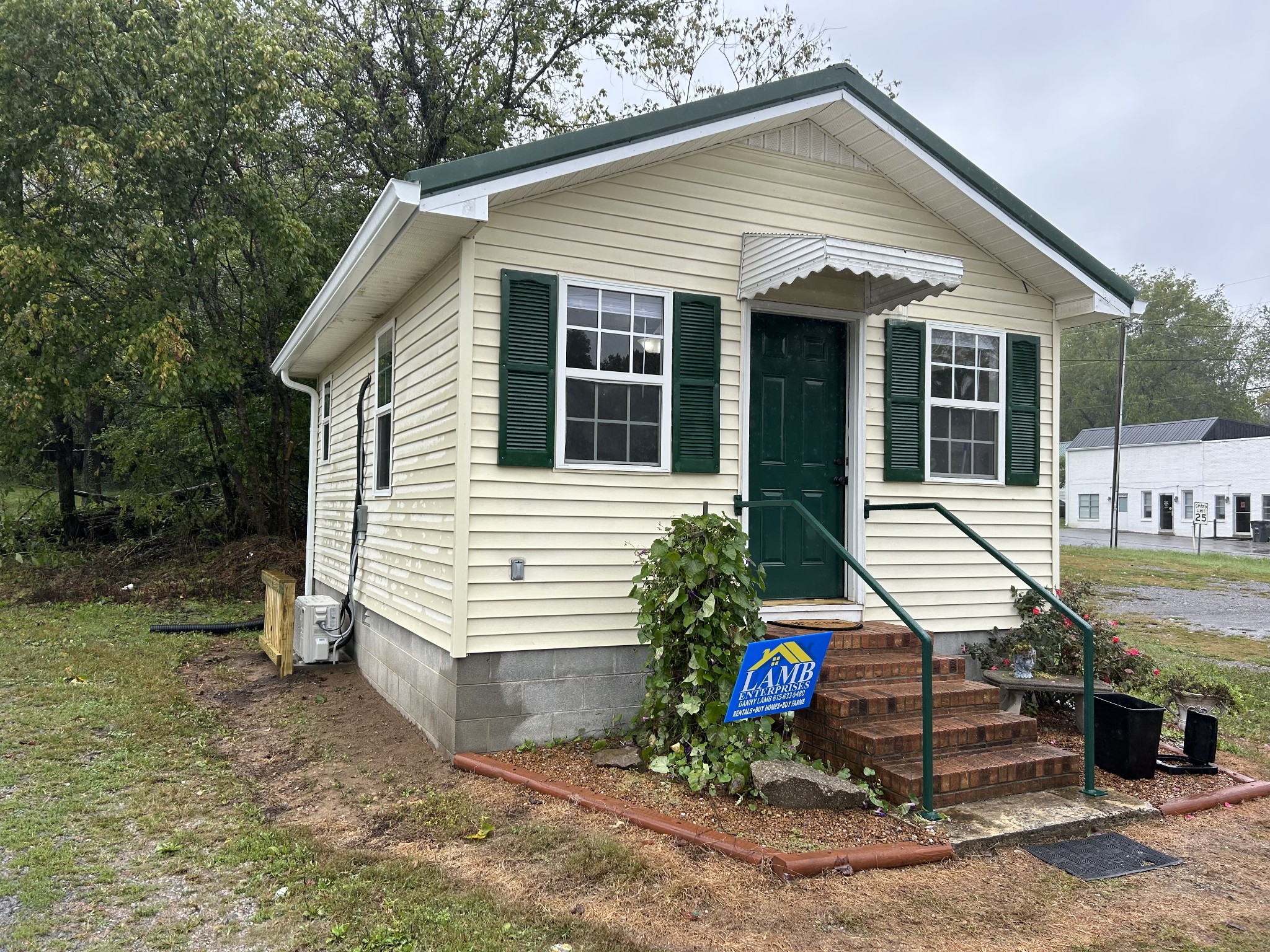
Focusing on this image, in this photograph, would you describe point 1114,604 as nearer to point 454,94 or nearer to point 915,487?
point 915,487

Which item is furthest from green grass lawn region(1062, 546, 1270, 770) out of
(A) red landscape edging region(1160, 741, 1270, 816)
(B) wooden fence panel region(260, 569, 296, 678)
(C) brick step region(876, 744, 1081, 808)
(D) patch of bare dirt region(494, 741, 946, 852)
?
(B) wooden fence panel region(260, 569, 296, 678)

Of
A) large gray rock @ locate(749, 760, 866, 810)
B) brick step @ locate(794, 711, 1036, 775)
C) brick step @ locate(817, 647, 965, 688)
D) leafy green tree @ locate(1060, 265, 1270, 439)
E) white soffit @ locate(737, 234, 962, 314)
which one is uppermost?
leafy green tree @ locate(1060, 265, 1270, 439)

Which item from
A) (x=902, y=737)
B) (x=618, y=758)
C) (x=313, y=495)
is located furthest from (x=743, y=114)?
(x=313, y=495)

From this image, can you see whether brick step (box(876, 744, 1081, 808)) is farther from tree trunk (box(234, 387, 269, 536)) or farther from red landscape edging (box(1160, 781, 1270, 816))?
tree trunk (box(234, 387, 269, 536))

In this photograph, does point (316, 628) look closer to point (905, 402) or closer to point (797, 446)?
point (797, 446)

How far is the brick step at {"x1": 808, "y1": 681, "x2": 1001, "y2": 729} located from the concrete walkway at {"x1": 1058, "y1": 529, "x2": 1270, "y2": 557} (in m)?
24.6

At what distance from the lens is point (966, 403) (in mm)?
6496

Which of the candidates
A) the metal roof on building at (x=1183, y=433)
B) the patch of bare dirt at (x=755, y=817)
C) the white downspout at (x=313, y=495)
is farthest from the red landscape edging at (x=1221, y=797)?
the metal roof on building at (x=1183, y=433)

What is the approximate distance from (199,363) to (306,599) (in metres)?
5.15

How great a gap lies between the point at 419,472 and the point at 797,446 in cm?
269

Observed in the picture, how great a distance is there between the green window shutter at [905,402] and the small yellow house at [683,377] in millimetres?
22

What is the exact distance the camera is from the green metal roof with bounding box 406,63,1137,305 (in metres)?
4.53

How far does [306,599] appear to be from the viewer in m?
8.23

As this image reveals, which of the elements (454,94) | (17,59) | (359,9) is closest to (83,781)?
(17,59)
